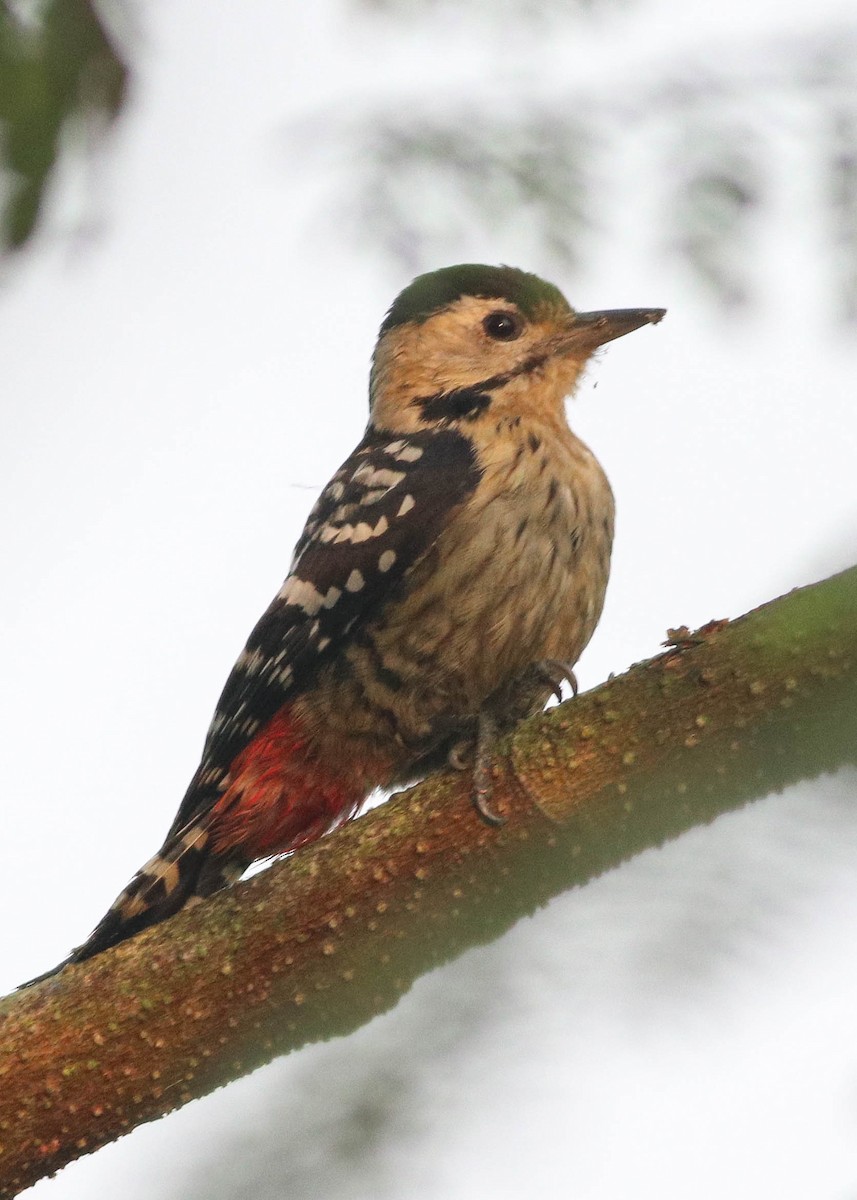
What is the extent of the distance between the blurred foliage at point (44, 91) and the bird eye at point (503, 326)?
306 cm

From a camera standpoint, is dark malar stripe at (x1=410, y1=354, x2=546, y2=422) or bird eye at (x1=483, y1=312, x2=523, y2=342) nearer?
dark malar stripe at (x1=410, y1=354, x2=546, y2=422)

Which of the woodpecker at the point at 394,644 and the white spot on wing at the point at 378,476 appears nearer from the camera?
the woodpecker at the point at 394,644

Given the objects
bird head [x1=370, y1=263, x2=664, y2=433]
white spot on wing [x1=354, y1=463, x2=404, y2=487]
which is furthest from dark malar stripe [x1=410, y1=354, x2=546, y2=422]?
white spot on wing [x1=354, y1=463, x2=404, y2=487]

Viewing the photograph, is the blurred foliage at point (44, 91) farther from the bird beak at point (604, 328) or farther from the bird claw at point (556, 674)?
the bird beak at point (604, 328)

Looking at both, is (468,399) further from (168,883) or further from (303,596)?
(168,883)

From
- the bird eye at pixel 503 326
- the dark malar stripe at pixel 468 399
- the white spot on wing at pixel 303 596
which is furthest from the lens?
the bird eye at pixel 503 326

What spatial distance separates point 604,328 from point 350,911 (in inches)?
86.2

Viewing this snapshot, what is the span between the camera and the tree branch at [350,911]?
2.30m

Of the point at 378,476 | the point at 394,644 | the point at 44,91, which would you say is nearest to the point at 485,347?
the point at 378,476

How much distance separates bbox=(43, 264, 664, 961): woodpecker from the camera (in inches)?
146

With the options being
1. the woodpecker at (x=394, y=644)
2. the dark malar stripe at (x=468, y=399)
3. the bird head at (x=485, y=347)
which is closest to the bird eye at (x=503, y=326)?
the bird head at (x=485, y=347)

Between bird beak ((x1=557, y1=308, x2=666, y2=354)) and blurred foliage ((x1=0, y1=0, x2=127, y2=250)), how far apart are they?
303 centimetres

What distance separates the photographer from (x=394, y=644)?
3727 millimetres

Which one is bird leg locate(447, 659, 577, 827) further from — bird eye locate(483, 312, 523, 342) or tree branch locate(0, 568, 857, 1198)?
bird eye locate(483, 312, 523, 342)
